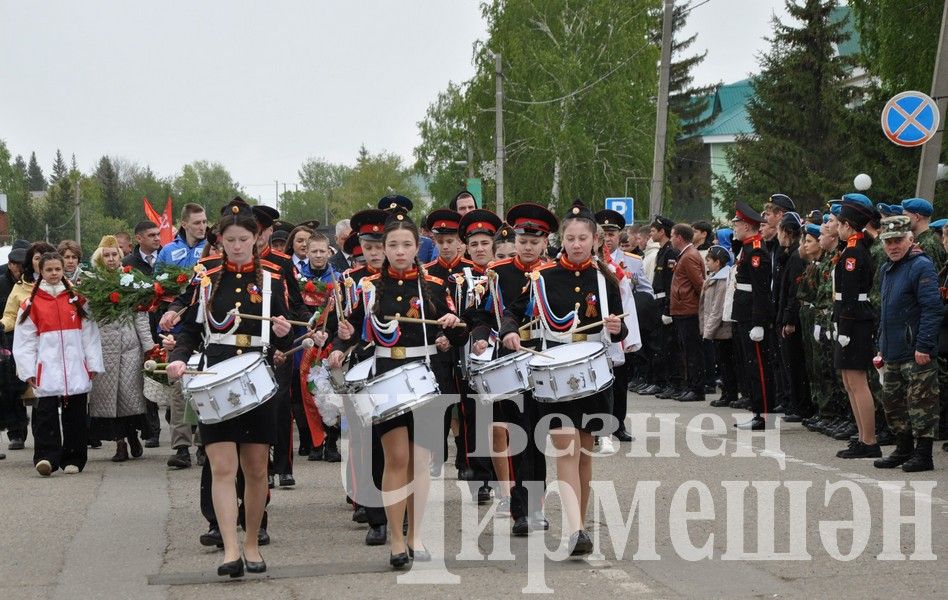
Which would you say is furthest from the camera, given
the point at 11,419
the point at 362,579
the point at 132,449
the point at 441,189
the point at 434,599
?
the point at 441,189

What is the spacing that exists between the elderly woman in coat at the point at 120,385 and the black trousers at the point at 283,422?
2.63 meters

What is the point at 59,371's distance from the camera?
12.9 metres

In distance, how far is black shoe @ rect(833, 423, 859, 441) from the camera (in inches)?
541

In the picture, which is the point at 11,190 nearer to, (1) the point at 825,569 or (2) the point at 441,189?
(2) the point at 441,189

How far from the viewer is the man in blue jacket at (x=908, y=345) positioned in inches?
452

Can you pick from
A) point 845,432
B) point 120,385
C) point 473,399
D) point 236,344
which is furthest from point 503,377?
point 845,432

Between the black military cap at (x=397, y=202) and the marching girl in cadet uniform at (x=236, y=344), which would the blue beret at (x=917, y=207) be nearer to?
the black military cap at (x=397, y=202)

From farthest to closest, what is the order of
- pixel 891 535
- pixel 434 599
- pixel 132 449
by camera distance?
1. pixel 132 449
2. pixel 891 535
3. pixel 434 599

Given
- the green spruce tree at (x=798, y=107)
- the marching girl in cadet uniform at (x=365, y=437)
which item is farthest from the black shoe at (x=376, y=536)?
the green spruce tree at (x=798, y=107)

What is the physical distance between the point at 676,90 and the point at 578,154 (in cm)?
2528

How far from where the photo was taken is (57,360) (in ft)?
42.4

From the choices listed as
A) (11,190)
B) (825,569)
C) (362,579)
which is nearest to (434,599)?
(362,579)

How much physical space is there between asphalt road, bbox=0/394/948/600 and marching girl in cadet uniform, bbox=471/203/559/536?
21 cm

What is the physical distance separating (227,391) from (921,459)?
6226 mm
